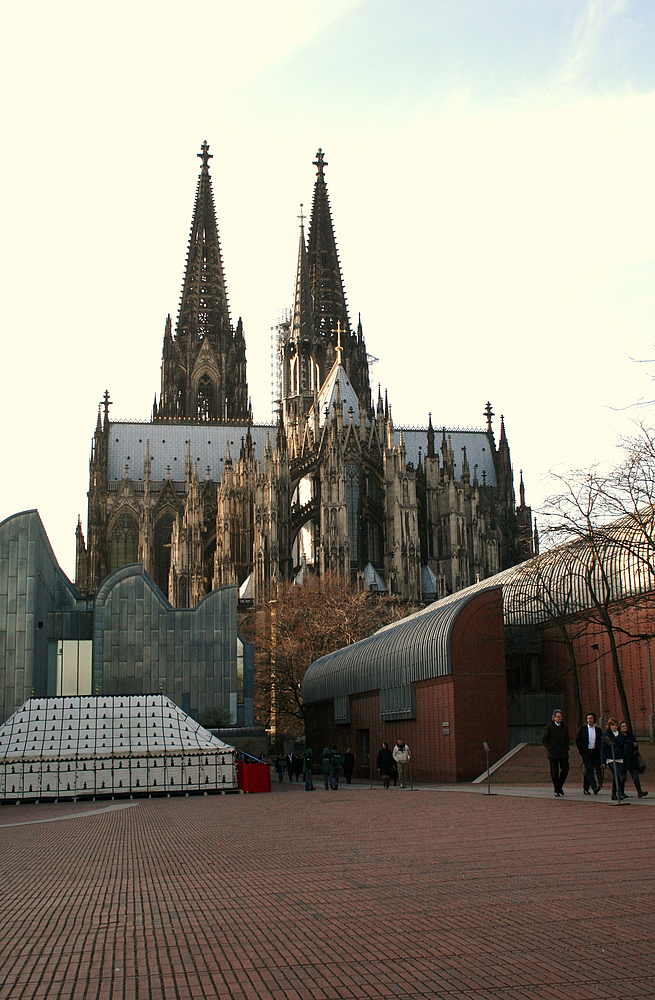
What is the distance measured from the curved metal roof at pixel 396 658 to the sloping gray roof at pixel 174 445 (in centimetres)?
4775

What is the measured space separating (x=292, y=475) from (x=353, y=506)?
4.81 meters

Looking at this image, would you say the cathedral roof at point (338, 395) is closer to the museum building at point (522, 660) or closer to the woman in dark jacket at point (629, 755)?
the museum building at point (522, 660)

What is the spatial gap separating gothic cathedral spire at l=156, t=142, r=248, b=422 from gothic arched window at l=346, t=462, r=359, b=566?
102ft

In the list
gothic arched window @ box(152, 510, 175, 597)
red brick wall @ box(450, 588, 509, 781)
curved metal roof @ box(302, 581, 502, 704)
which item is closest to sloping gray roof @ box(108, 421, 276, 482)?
gothic arched window @ box(152, 510, 175, 597)

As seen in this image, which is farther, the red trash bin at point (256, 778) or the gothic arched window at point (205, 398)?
the gothic arched window at point (205, 398)

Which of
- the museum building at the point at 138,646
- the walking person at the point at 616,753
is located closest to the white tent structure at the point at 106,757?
the museum building at the point at 138,646

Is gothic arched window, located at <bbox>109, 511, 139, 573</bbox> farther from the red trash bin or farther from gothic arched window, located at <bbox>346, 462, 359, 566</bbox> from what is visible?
the red trash bin

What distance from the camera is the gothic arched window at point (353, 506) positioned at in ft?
208

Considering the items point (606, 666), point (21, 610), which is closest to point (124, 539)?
point (21, 610)

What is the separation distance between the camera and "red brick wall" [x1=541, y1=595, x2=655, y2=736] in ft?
88.9

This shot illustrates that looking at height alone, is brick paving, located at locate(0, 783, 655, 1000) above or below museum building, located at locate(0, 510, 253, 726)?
below

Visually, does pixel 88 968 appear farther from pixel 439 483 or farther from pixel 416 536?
pixel 439 483

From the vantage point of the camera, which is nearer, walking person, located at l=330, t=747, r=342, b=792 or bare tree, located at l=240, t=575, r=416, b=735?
walking person, located at l=330, t=747, r=342, b=792

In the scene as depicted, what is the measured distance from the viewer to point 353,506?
6431 cm
